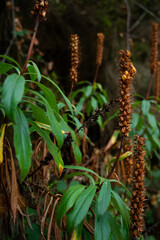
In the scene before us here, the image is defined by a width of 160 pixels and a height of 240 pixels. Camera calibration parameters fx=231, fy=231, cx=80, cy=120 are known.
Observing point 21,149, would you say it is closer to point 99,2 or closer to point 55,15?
point 55,15

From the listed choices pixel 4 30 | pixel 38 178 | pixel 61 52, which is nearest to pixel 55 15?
pixel 61 52

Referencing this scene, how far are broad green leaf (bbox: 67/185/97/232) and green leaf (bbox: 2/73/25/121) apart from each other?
424 millimetres

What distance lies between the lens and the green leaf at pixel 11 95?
706 mm

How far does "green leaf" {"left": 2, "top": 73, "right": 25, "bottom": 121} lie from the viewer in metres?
0.71

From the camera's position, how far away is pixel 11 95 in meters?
0.72

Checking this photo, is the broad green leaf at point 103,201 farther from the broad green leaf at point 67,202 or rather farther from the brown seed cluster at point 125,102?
the brown seed cluster at point 125,102

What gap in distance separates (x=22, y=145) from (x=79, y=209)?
33 cm

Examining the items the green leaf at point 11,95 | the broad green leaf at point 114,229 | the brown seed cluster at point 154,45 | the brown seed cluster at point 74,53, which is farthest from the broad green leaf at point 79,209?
the brown seed cluster at point 154,45

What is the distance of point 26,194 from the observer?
1.28 m

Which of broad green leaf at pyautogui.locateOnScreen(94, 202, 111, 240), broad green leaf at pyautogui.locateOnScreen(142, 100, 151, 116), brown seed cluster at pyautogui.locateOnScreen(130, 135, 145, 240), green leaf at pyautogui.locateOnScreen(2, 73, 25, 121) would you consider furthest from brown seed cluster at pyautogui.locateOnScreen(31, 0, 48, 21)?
broad green leaf at pyautogui.locateOnScreen(142, 100, 151, 116)

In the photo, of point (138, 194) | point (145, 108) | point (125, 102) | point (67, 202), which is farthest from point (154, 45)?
point (67, 202)

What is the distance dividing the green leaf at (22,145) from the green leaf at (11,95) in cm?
13

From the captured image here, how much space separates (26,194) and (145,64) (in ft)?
10.8

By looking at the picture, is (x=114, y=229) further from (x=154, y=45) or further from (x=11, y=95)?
(x=154, y=45)
